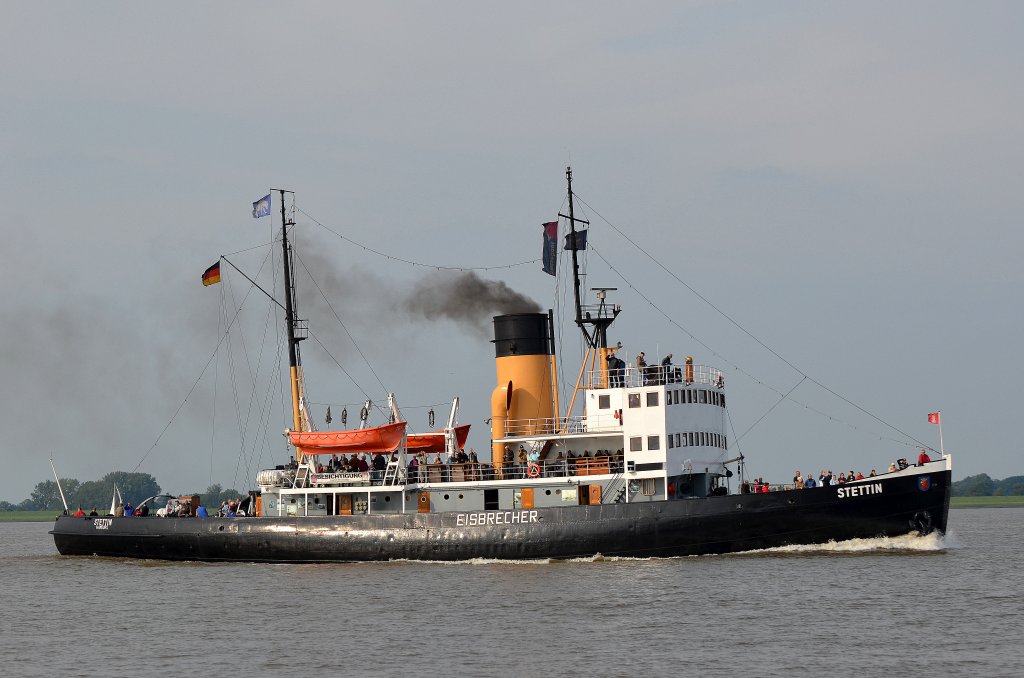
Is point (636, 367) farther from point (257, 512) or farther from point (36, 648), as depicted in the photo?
point (36, 648)

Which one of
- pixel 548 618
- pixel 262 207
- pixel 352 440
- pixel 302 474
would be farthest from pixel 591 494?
pixel 262 207

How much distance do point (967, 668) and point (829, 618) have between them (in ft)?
18.4

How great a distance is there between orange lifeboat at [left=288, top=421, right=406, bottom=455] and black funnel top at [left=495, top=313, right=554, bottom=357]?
15.3ft

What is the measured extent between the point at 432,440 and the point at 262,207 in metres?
11.3

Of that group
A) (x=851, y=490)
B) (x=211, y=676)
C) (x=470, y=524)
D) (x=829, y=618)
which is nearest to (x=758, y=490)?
(x=851, y=490)

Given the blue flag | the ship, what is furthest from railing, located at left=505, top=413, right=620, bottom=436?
the blue flag

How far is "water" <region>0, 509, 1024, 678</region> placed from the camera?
83.8 ft

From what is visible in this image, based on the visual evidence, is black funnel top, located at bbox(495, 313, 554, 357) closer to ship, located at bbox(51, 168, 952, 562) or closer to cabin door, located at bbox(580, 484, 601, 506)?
ship, located at bbox(51, 168, 952, 562)

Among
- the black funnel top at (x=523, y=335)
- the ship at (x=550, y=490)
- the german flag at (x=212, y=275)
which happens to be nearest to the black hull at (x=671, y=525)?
the ship at (x=550, y=490)

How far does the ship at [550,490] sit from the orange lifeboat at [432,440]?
0.05 m

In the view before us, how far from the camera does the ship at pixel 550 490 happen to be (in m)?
39.9

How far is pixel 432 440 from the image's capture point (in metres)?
46.0

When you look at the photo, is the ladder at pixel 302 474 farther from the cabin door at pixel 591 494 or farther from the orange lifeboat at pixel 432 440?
the cabin door at pixel 591 494

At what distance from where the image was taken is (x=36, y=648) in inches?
1150
